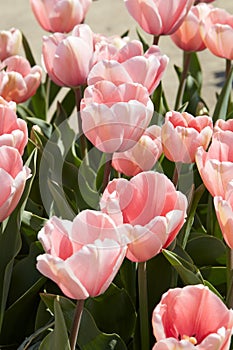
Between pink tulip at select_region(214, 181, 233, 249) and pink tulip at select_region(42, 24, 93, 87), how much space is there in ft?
1.17

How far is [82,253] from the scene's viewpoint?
0.65 metres

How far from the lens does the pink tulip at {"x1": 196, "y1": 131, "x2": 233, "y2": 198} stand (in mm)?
775

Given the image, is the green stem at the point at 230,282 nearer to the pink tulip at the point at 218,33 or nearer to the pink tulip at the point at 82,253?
the pink tulip at the point at 82,253

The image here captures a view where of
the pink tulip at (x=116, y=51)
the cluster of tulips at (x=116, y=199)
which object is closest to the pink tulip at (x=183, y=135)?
the cluster of tulips at (x=116, y=199)

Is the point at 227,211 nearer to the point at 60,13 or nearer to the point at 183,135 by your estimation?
the point at 183,135

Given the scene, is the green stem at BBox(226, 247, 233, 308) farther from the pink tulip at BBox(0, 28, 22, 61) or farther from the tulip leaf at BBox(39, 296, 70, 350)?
the pink tulip at BBox(0, 28, 22, 61)

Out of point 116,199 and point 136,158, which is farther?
point 136,158

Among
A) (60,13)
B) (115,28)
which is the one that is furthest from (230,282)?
(115,28)

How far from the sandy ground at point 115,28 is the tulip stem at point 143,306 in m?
2.04

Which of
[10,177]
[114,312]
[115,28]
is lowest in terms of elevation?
[115,28]

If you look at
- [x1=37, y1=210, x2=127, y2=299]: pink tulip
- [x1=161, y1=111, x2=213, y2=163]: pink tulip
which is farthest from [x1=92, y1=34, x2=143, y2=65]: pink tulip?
[x1=37, y1=210, x2=127, y2=299]: pink tulip

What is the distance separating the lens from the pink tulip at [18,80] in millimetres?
1101

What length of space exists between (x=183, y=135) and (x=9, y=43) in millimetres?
497

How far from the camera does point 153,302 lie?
952 mm
